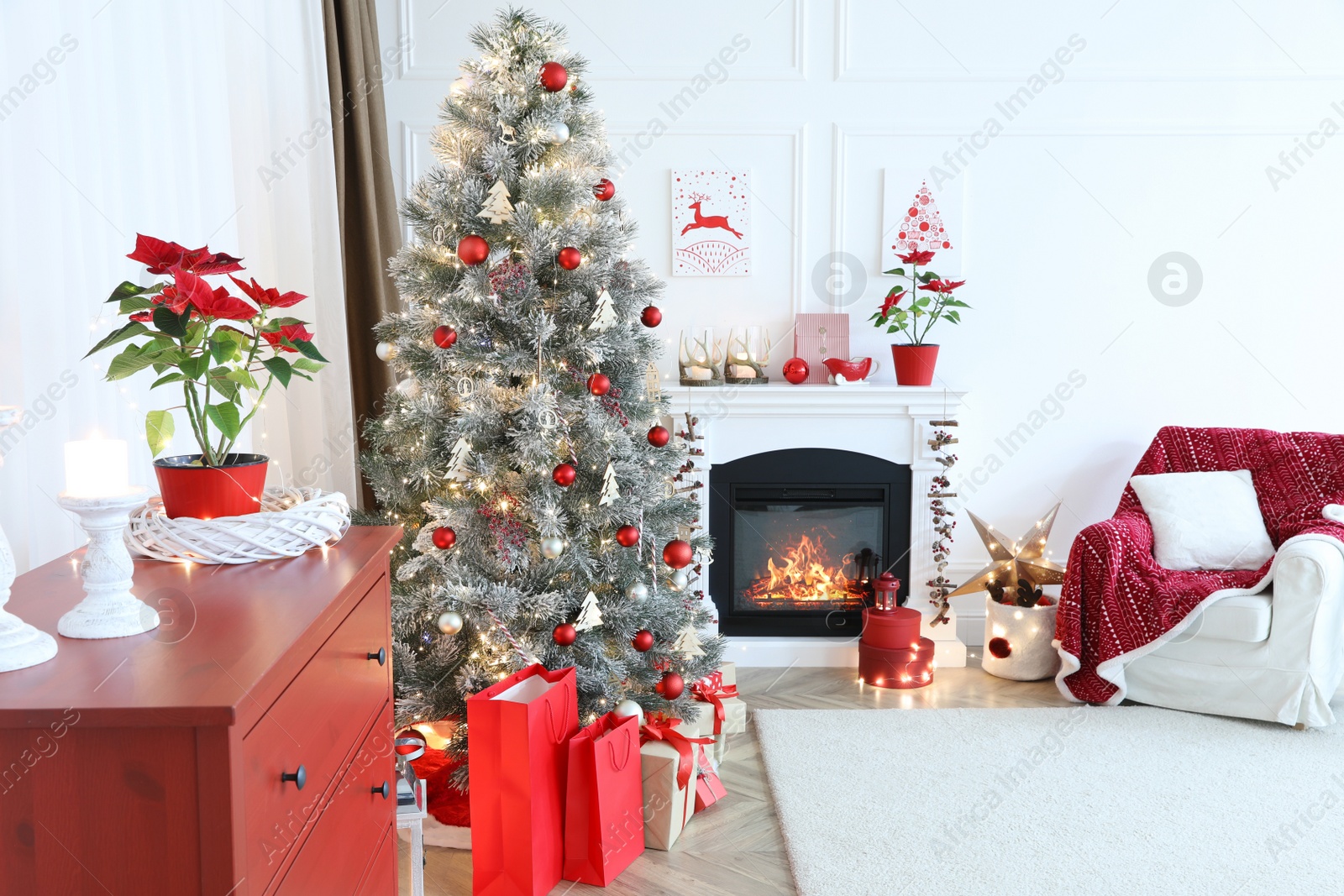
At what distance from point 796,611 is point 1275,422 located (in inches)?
84.5

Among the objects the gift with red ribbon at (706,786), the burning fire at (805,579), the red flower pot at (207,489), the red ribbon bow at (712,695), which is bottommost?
the gift with red ribbon at (706,786)

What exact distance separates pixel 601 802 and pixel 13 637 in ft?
4.89

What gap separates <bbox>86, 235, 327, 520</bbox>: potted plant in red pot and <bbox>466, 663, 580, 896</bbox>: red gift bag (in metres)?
0.93

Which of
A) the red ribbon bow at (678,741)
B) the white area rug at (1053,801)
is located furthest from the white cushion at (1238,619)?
the red ribbon bow at (678,741)

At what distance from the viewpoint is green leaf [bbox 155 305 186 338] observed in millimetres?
1087

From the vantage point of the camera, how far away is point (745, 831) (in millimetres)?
2430

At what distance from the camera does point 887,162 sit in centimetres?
377

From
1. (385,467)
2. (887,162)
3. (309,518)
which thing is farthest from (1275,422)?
(309,518)

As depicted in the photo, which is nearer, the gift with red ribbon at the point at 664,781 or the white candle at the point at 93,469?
the white candle at the point at 93,469

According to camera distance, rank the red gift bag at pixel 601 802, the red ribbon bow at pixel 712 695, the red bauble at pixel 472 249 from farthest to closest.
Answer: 1. the red ribbon bow at pixel 712 695
2. the red bauble at pixel 472 249
3. the red gift bag at pixel 601 802

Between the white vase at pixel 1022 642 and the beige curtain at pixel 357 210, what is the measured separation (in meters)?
2.30

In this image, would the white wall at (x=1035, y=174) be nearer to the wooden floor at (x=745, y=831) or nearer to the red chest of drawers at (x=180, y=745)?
the wooden floor at (x=745, y=831)

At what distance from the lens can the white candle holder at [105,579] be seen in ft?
3.07

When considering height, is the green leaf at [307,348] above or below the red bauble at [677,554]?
above
